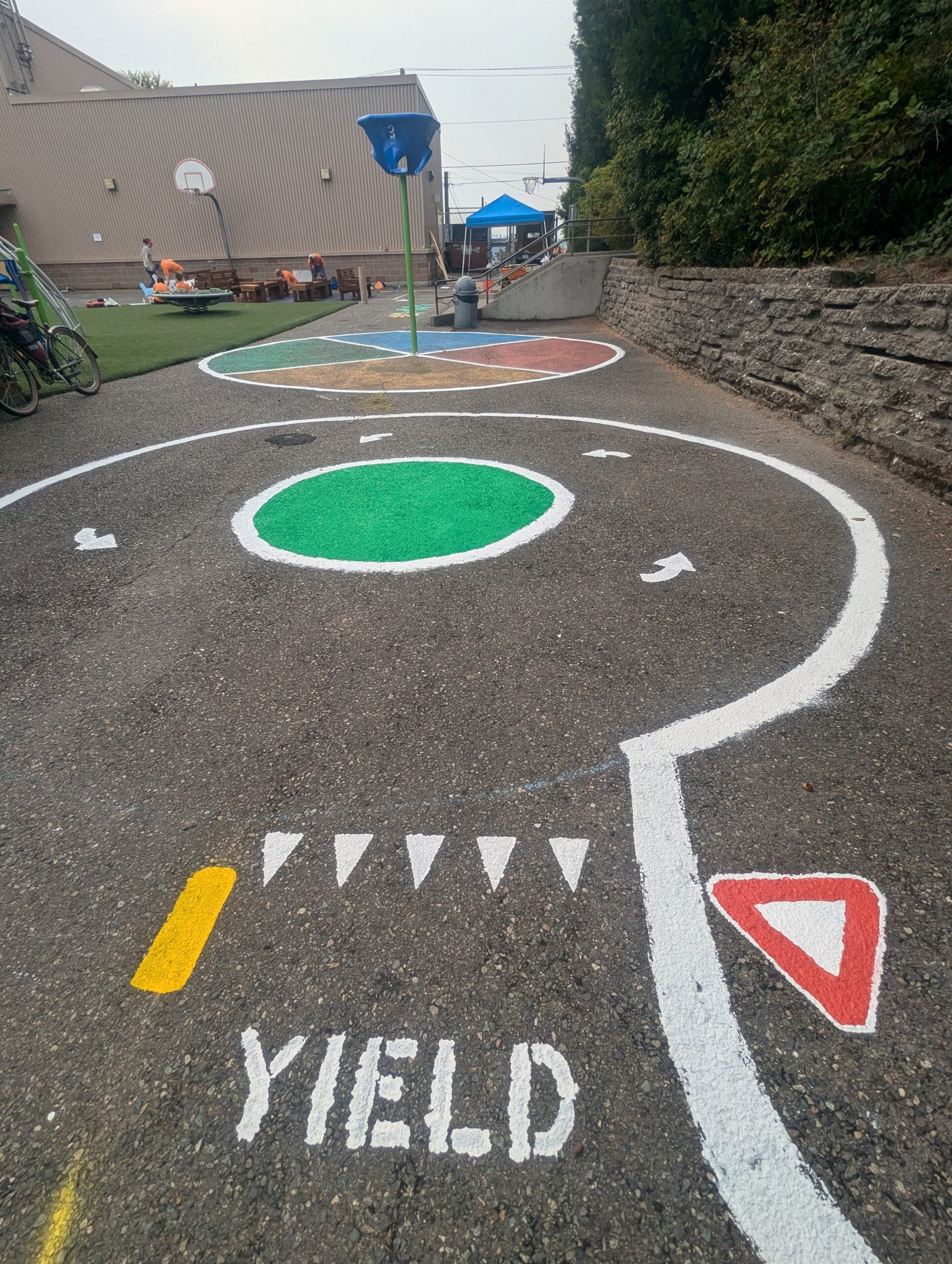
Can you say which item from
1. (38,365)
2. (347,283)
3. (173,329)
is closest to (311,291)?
(347,283)

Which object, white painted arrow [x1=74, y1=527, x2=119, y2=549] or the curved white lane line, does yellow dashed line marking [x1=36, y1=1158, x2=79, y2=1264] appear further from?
white painted arrow [x1=74, y1=527, x2=119, y2=549]

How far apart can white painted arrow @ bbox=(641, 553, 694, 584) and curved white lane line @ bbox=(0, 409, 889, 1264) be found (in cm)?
94

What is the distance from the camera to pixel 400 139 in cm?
970

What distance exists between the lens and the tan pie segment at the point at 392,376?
9445 mm

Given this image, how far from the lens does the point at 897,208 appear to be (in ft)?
20.9

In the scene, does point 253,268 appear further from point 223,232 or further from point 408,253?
point 408,253

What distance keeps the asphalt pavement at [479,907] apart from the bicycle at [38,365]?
186 inches

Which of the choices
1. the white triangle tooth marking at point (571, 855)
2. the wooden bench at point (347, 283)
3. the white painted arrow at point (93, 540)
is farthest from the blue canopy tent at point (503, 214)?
the white triangle tooth marking at point (571, 855)

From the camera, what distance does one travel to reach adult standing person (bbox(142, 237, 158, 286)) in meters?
26.2

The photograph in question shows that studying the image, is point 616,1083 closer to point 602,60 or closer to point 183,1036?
point 183,1036

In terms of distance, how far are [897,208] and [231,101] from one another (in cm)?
3177

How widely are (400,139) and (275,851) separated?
11295 millimetres

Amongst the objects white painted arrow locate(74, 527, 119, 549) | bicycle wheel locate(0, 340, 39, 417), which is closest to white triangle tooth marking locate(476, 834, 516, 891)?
white painted arrow locate(74, 527, 119, 549)

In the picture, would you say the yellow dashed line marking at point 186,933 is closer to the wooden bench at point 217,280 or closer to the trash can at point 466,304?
the trash can at point 466,304
